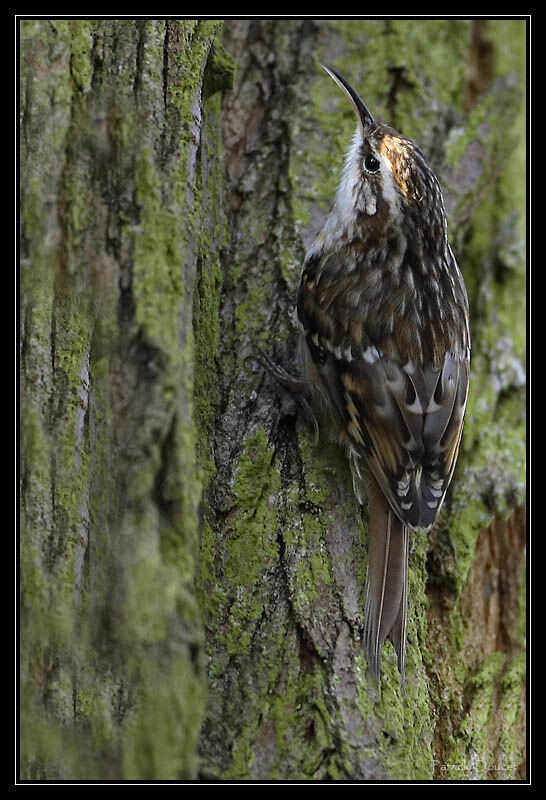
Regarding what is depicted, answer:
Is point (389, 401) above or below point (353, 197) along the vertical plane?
below

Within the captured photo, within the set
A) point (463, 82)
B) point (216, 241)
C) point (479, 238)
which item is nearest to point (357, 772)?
point (216, 241)

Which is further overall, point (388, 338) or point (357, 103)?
point (357, 103)

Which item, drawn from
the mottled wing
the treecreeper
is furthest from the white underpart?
the mottled wing

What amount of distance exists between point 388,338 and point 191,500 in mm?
830

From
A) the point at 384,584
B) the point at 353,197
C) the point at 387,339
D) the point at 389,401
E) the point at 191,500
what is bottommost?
the point at 384,584

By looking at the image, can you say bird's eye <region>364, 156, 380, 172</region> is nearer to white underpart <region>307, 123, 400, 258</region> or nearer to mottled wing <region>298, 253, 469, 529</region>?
white underpart <region>307, 123, 400, 258</region>

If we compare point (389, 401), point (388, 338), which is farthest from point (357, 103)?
point (389, 401)

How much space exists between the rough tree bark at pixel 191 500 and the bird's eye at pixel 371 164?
0.53ft

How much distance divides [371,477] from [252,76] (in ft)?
4.21

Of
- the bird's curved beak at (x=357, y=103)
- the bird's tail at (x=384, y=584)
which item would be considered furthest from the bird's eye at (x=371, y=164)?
the bird's tail at (x=384, y=584)

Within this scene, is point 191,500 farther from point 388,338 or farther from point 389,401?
point 388,338

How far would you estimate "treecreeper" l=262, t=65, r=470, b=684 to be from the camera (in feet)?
6.30

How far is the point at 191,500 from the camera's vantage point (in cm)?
141

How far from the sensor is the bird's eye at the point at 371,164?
2125mm
